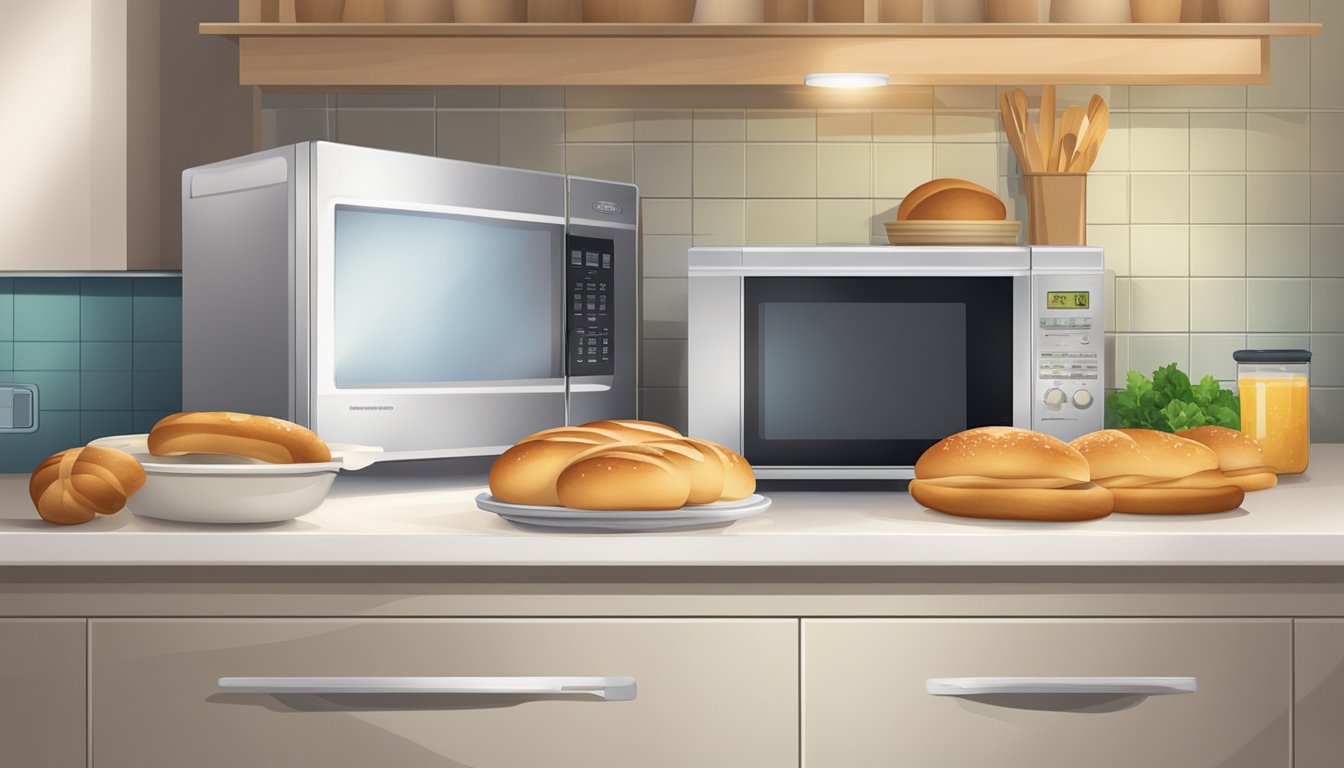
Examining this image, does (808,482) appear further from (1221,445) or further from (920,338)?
(1221,445)

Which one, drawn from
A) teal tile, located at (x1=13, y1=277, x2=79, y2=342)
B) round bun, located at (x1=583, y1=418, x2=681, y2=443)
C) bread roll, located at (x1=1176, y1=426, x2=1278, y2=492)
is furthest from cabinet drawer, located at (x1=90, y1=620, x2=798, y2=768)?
teal tile, located at (x1=13, y1=277, x2=79, y2=342)

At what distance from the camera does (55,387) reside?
169cm

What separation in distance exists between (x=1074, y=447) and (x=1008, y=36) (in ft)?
1.89

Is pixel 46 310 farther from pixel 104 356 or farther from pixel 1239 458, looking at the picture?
pixel 1239 458

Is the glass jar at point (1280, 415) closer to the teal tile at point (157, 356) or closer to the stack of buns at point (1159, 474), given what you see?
the stack of buns at point (1159, 474)

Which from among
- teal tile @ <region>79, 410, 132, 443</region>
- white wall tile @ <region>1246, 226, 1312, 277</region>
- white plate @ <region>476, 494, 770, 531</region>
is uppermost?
white wall tile @ <region>1246, 226, 1312, 277</region>

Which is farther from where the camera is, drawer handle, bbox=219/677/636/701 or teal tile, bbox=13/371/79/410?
teal tile, bbox=13/371/79/410

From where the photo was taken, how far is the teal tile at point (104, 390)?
1688 mm

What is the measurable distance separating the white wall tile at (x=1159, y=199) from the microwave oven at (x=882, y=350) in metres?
0.51

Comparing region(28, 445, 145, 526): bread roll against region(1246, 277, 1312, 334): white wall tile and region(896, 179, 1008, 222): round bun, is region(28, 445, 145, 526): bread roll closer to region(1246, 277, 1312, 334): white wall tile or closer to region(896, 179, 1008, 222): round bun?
region(896, 179, 1008, 222): round bun

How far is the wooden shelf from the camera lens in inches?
56.5

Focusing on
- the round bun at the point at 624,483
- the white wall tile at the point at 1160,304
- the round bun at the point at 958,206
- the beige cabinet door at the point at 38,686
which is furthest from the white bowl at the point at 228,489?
the white wall tile at the point at 1160,304

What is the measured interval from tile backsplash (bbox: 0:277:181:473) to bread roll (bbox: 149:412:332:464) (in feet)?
2.26

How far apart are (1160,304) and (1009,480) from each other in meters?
0.81
